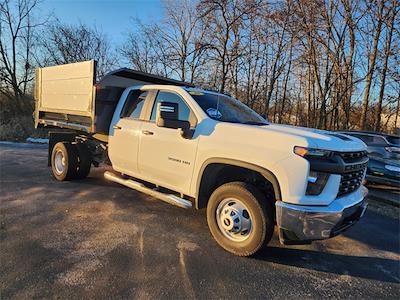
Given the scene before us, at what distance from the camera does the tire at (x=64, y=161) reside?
641 centimetres

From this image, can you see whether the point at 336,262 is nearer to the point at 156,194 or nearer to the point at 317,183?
the point at 317,183

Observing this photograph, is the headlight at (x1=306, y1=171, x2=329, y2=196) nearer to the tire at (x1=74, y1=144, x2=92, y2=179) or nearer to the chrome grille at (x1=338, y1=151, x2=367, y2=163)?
the chrome grille at (x1=338, y1=151, x2=367, y2=163)

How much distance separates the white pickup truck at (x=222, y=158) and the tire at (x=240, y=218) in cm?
1

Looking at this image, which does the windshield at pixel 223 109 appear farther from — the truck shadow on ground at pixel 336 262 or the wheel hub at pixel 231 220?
the truck shadow on ground at pixel 336 262

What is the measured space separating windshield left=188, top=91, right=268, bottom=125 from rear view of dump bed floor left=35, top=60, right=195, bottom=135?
185cm

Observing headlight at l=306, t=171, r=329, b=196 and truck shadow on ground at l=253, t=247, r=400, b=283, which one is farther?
truck shadow on ground at l=253, t=247, r=400, b=283

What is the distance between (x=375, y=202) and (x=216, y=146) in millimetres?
5306

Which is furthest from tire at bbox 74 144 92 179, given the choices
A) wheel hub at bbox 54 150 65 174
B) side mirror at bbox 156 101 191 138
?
side mirror at bbox 156 101 191 138

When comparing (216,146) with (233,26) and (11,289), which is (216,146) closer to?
(11,289)

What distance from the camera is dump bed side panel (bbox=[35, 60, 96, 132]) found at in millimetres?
5437

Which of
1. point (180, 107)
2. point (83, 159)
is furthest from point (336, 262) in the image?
point (83, 159)

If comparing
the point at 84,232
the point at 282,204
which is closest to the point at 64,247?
the point at 84,232

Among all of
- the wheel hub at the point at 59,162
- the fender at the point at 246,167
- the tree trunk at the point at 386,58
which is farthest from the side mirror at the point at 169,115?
the tree trunk at the point at 386,58

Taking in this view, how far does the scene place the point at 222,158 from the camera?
366cm
